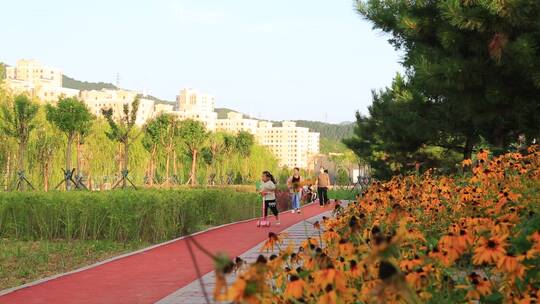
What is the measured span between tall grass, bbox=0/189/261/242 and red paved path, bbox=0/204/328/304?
118 centimetres

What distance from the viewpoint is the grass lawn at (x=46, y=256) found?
8883 millimetres

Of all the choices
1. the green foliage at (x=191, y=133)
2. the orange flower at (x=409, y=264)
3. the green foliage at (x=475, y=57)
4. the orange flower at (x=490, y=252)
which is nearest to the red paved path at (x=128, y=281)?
the orange flower at (x=409, y=264)

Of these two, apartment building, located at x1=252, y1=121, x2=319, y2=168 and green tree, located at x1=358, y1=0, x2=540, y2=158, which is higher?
apartment building, located at x1=252, y1=121, x2=319, y2=168

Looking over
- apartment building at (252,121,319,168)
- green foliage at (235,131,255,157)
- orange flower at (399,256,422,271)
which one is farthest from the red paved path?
apartment building at (252,121,319,168)

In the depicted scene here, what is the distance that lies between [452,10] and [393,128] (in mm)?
9949

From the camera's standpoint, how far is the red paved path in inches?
265

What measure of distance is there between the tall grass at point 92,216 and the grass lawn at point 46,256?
27cm

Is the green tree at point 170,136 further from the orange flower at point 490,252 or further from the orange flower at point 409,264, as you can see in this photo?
the orange flower at point 490,252

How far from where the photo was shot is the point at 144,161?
4947 centimetres

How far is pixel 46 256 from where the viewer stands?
33.5 feet

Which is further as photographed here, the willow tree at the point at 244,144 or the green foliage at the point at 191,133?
the willow tree at the point at 244,144

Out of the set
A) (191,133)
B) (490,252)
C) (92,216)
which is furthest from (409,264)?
(191,133)

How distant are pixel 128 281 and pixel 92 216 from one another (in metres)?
5.01

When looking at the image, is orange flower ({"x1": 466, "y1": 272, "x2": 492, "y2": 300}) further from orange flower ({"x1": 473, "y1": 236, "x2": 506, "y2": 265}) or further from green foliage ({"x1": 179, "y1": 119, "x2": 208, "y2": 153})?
green foliage ({"x1": 179, "y1": 119, "x2": 208, "y2": 153})
